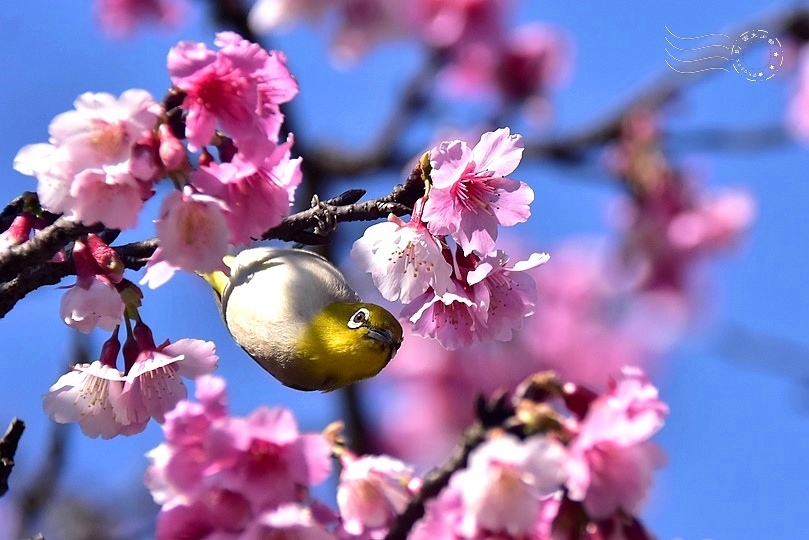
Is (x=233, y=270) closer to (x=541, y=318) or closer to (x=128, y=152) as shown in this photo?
(x=128, y=152)

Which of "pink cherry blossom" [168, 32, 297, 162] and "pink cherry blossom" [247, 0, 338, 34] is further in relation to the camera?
"pink cherry blossom" [247, 0, 338, 34]

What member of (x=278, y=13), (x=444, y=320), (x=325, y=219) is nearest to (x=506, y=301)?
(x=444, y=320)

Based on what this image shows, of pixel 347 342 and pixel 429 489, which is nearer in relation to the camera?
pixel 429 489

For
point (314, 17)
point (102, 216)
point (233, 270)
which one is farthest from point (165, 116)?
point (314, 17)

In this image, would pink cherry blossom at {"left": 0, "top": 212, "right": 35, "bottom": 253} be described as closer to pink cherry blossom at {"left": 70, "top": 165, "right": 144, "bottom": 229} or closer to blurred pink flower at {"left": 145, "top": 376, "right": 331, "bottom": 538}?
pink cherry blossom at {"left": 70, "top": 165, "right": 144, "bottom": 229}

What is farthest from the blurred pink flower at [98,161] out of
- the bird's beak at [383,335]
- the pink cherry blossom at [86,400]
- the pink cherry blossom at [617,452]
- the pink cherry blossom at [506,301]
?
the bird's beak at [383,335]

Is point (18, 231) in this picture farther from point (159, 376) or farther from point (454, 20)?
point (454, 20)

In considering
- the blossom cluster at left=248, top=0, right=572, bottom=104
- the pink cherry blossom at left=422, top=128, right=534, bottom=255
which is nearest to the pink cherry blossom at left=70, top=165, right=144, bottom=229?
the pink cherry blossom at left=422, top=128, right=534, bottom=255
